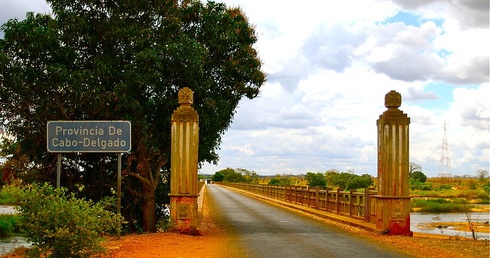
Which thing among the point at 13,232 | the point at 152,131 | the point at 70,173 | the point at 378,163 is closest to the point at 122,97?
the point at 152,131

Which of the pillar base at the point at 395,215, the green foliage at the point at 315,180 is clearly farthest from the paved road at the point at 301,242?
the green foliage at the point at 315,180

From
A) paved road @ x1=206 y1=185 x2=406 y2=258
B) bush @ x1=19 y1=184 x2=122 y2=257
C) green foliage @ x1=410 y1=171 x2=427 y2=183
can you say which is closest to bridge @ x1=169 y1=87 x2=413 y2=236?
paved road @ x1=206 y1=185 x2=406 y2=258

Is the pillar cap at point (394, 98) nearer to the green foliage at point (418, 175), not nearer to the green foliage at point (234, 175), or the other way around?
the green foliage at point (418, 175)

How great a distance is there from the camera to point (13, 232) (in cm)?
3288

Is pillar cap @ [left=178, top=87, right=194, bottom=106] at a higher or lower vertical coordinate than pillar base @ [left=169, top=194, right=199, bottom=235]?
higher

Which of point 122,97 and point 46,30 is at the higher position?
point 46,30

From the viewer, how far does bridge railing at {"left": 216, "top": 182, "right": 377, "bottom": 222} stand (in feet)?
63.4

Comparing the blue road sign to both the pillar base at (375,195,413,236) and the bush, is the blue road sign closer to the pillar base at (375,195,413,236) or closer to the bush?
the bush

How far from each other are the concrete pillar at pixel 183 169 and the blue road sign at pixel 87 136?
194 centimetres

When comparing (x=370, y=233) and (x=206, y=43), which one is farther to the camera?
(x=206, y=43)

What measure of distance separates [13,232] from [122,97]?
19.2 metres

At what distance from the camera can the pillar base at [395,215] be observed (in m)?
15.8

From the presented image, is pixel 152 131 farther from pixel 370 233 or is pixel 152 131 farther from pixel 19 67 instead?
pixel 370 233

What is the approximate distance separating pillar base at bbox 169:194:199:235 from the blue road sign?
2.48 meters
